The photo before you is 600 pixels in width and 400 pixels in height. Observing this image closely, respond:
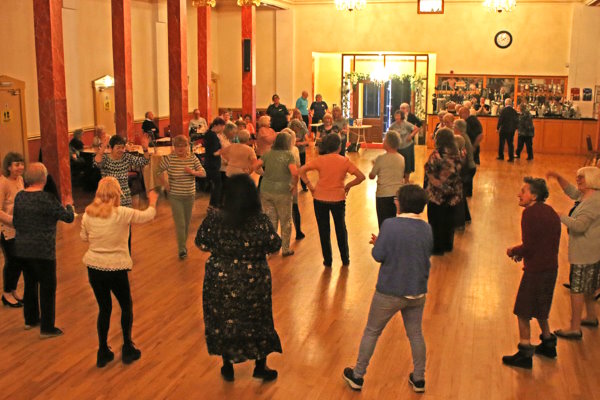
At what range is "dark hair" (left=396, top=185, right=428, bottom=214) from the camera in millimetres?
4371

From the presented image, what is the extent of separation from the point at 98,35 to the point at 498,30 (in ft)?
36.0

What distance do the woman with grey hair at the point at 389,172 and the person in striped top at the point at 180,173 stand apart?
1869 mm

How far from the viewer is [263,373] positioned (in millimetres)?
4863

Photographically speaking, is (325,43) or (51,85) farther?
(325,43)

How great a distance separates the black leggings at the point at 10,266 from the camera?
6023mm

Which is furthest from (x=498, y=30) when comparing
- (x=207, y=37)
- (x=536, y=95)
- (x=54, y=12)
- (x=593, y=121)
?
(x=54, y=12)

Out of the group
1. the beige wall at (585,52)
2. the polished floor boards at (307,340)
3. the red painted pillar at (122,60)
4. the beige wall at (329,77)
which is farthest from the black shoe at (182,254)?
the beige wall at (329,77)

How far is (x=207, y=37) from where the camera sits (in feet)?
56.1

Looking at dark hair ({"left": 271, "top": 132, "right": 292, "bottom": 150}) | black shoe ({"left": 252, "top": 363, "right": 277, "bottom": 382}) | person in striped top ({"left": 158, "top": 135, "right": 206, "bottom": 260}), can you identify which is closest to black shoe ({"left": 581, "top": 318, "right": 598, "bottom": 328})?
black shoe ({"left": 252, "top": 363, "right": 277, "bottom": 382})

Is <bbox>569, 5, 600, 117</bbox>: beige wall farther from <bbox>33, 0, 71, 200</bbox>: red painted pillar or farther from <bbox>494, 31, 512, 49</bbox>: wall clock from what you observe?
<bbox>33, 0, 71, 200</bbox>: red painted pillar

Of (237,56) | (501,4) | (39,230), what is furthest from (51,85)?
(501,4)

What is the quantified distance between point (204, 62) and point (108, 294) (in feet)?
41.9

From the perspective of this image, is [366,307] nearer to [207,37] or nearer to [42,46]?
[42,46]

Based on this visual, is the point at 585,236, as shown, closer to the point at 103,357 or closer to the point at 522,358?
the point at 522,358
